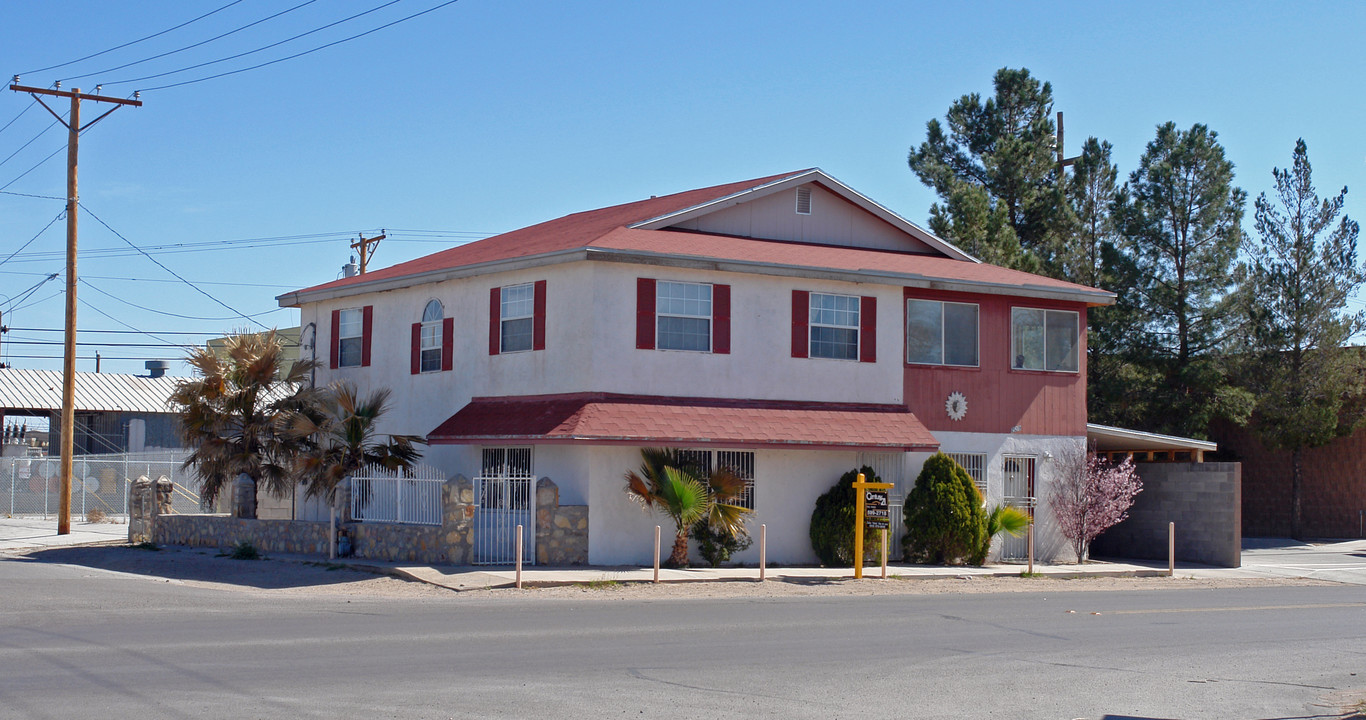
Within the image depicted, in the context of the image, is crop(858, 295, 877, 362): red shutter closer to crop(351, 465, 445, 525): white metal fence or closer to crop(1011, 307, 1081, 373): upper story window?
crop(1011, 307, 1081, 373): upper story window

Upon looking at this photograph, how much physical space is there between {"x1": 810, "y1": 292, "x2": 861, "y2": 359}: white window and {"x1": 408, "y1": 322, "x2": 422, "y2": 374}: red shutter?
809 cm

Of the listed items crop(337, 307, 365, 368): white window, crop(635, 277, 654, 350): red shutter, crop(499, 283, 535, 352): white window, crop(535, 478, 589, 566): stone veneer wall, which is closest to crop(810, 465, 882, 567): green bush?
crop(635, 277, 654, 350): red shutter

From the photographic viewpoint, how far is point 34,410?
4434 centimetres

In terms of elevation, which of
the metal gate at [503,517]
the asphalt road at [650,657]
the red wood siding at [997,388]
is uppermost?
the red wood siding at [997,388]

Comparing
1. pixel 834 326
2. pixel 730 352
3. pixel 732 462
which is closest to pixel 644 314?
pixel 730 352

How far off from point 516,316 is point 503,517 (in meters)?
4.41

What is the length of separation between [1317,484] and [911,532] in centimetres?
1943

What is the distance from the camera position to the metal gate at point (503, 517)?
69.8ft

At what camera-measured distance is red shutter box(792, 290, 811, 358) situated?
80.2 feet

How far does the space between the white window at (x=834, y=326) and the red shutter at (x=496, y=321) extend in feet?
19.8

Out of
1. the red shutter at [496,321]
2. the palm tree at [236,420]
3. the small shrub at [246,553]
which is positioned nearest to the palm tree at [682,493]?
the red shutter at [496,321]

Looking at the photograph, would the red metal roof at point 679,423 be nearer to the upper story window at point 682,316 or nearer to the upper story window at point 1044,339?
the upper story window at point 682,316

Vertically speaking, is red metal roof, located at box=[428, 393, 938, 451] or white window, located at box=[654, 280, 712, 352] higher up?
white window, located at box=[654, 280, 712, 352]

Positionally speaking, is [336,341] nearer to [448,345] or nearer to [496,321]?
[448,345]
